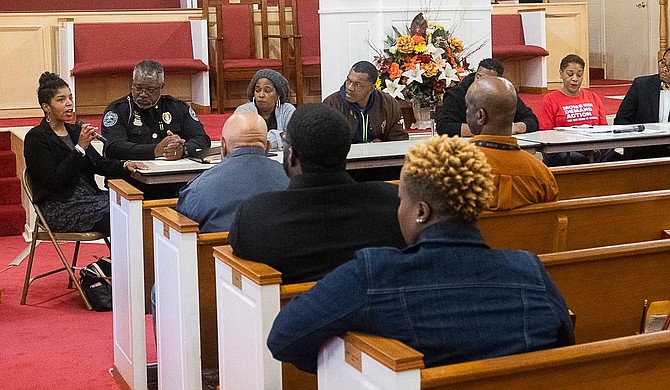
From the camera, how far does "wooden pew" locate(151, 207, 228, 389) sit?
3.29 metres

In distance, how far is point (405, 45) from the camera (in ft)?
21.1

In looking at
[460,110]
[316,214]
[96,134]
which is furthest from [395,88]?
[316,214]

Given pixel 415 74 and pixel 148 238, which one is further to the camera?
pixel 415 74

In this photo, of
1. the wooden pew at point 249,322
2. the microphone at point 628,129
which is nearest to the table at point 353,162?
the microphone at point 628,129

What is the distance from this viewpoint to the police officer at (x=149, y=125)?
5215mm

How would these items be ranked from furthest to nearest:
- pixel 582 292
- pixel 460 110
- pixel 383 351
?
pixel 460 110 < pixel 582 292 < pixel 383 351

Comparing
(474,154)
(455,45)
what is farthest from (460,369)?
(455,45)

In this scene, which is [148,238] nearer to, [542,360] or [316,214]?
[316,214]

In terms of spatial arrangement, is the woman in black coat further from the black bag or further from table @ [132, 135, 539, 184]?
table @ [132, 135, 539, 184]

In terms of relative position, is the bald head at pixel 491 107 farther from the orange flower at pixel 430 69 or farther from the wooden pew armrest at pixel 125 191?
the orange flower at pixel 430 69

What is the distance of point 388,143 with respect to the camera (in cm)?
572

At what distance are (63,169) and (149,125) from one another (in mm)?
567

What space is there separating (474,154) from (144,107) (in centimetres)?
369

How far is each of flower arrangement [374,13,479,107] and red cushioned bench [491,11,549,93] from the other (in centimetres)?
433
